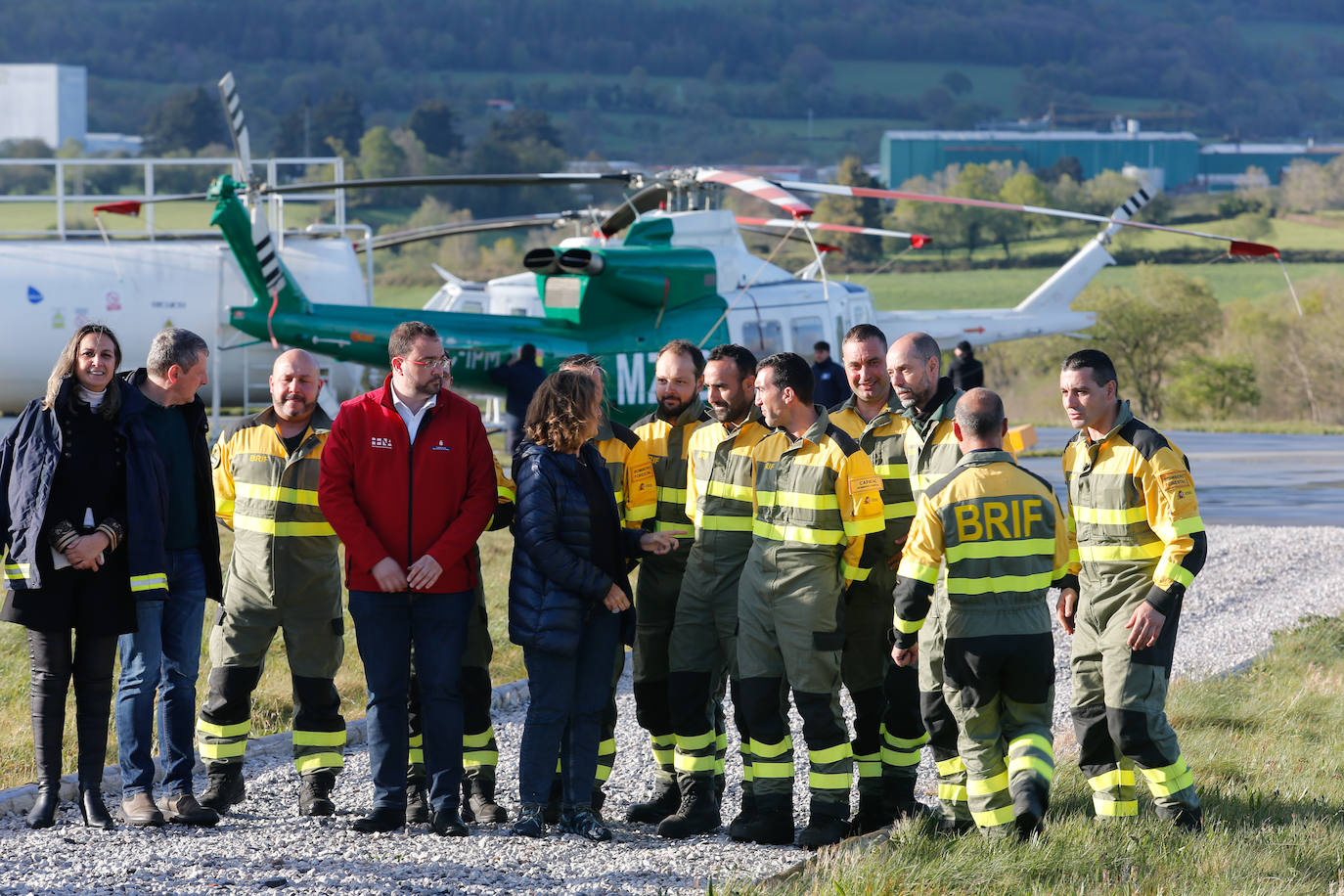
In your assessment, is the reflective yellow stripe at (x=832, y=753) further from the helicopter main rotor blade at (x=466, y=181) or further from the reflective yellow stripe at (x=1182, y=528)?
the helicopter main rotor blade at (x=466, y=181)

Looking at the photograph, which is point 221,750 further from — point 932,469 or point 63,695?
point 932,469

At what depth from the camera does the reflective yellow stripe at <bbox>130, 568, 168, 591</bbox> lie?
16.3 ft

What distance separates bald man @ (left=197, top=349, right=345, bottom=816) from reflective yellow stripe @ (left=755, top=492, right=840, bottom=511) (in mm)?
1771

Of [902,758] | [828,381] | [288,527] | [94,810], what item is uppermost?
[828,381]

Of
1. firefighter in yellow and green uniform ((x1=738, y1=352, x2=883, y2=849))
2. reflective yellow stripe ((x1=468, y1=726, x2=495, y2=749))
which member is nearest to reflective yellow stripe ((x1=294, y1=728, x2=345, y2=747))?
reflective yellow stripe ((x1=468, y1=726, x2=495, y2=749))

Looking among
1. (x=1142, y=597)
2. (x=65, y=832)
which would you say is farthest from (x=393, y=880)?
(x=1142, y=597)

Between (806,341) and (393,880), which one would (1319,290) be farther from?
(393,880)

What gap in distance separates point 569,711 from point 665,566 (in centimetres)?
72

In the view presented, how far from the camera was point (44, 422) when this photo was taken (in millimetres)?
4973

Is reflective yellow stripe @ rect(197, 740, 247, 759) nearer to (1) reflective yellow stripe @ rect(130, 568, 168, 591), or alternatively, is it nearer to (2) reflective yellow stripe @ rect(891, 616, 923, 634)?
(1) reflective yellow stripe @ rect(130, 568, 168, 591)

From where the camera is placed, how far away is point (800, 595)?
4.87 meters

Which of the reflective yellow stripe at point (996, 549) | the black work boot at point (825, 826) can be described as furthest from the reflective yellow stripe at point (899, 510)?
the black work boot at point (825, 826)

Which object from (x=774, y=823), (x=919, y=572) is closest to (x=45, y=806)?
(x=774, y=823)

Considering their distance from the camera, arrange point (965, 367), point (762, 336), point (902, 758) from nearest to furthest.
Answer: point (902, 758)
point (762, 336)
point (965, 367)
